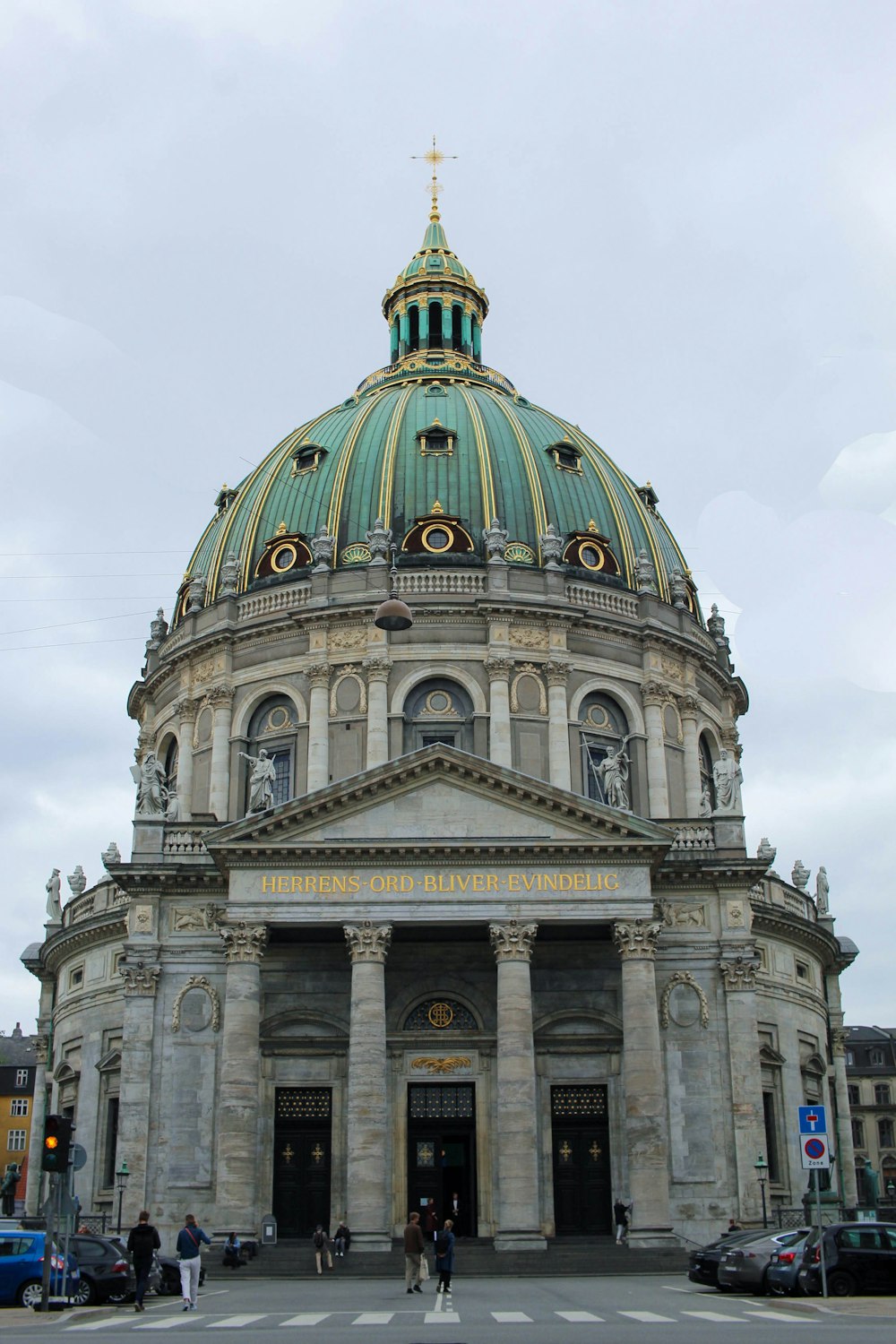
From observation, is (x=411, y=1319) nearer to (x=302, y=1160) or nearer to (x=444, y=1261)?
(x=444, y=1261)

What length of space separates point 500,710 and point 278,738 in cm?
835

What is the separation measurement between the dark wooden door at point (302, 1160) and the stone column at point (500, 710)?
13158mm

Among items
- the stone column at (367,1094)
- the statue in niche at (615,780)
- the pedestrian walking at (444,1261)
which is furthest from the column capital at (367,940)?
the pedestrian walking at (444,1261)

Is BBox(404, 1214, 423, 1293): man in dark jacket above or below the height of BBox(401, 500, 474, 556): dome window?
below

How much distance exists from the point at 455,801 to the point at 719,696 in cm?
2190

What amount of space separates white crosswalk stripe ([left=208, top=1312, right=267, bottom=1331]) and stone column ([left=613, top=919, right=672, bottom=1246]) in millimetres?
16657

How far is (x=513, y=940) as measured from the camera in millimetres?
41250

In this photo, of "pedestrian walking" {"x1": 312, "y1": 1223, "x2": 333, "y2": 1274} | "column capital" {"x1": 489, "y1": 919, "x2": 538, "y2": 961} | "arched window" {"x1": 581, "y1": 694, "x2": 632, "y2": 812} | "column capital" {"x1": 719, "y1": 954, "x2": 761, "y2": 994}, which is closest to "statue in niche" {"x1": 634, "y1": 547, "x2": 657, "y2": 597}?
"arched window" {"x1": 581, "y1": 694, "x2": 632, "y2": 812}

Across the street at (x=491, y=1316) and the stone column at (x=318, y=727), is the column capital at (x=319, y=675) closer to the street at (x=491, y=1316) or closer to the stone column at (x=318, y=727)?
the stone column at (x=318, y=727)

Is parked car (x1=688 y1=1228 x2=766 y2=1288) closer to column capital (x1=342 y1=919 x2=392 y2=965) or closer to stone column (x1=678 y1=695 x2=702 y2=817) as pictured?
column capital (x1=342 y1=919 x2=392 y2=965)

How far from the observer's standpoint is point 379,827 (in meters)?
42.5

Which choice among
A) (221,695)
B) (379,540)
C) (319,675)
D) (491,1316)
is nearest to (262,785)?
(319,675)

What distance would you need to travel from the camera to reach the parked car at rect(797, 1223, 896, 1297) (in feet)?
91.8

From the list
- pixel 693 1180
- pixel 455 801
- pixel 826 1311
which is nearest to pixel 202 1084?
pixel 455 801
